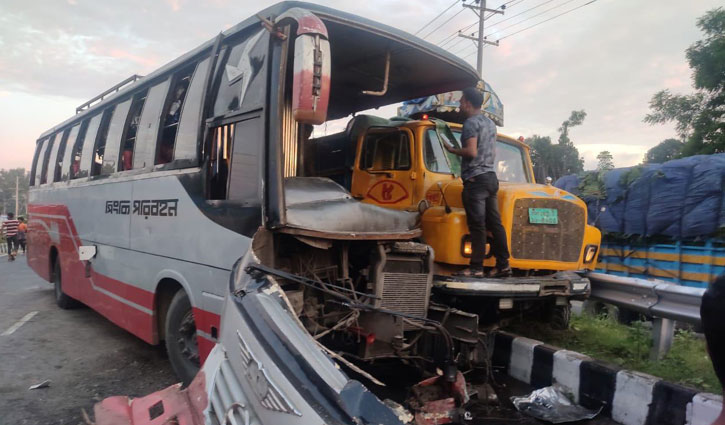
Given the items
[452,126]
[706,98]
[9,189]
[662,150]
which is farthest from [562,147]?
[9,189]

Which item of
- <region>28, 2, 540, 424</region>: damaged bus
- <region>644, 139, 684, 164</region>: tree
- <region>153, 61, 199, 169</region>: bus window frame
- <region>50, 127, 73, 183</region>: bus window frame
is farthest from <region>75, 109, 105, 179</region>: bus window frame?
<region>644, 139, 684, 164</region>: tree

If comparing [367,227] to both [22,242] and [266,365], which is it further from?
[22,242]

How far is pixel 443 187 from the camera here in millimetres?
4621

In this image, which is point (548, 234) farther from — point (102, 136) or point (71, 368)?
point (102, 136)

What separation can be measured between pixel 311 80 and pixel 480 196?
2.00m

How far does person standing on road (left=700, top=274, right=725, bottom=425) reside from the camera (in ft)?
4.28

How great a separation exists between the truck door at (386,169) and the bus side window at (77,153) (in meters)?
4.48

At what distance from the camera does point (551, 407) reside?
377 cm

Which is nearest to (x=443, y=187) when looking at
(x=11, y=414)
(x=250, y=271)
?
(x=250, y=271)

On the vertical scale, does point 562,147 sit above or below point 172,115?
above

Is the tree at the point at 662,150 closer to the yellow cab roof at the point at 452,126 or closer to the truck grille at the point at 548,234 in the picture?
the yellow cab roof at the point at 452,126

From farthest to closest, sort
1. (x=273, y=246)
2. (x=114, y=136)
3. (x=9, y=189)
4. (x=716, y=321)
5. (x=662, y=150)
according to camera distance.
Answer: (x=9, y=189)
(x=662, y=150)
(x=114, y=136)
(x=273, y=246)
(x=716, y=321)

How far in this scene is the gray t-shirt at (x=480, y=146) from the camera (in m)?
4.06

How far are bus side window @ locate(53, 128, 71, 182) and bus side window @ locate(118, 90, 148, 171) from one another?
10.9 feet
